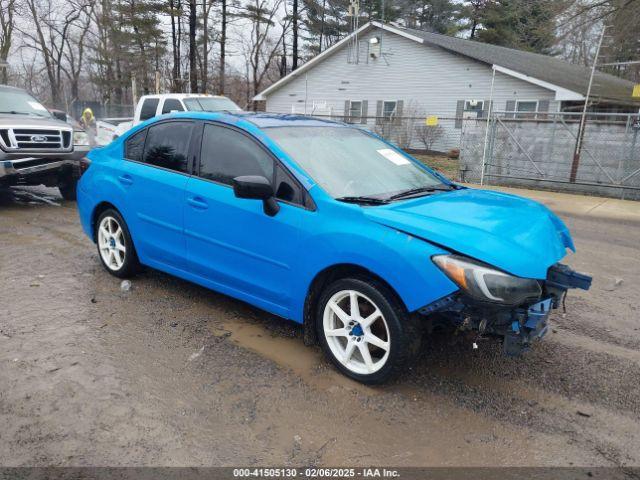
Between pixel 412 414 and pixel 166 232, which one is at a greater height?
pixel 166 232

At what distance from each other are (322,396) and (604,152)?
1132 cm

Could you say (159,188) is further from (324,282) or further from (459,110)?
(459,110)

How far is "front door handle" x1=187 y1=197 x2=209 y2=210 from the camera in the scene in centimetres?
400

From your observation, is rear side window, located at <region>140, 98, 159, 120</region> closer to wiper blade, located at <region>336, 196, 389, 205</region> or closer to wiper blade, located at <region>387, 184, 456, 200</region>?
wiper blade, located at <region>387, 184, 456, 200</region>

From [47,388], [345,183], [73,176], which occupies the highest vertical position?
[345,183]

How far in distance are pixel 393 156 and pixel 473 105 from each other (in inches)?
805

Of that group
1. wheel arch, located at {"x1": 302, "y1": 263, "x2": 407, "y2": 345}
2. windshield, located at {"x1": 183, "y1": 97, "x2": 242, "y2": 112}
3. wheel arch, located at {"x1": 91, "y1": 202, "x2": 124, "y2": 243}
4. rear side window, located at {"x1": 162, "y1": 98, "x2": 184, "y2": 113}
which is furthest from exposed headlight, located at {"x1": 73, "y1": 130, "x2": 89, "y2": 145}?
wheel arch, located at {"x1": 302, "y1": 263, "x2": 407, "y2": 345}

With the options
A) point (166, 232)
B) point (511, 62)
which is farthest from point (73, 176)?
point (511, 62)

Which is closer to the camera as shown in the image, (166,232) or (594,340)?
(594,340)

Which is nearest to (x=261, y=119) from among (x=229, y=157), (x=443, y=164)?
(x=229, y=157)

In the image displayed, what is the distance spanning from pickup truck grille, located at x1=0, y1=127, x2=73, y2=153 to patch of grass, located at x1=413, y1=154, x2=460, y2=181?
33.8 feet

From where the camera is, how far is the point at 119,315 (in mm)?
4352

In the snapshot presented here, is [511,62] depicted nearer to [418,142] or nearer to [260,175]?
[418,142]

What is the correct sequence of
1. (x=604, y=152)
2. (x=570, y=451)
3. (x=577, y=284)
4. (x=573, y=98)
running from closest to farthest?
(x=570, y=451), (x=577, y=284), (x=604, y=152), (x=573, y=98)
